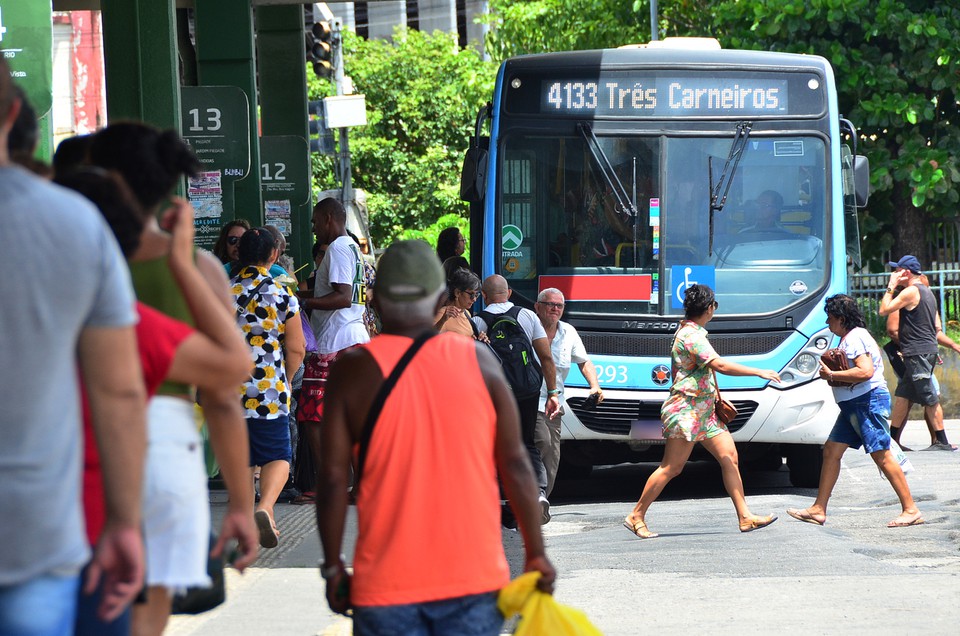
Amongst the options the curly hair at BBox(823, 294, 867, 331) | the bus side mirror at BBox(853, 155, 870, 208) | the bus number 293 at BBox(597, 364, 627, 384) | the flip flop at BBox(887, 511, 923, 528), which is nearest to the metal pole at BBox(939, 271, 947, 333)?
the bus side mirror at BBox(853, 155, 870, 208)

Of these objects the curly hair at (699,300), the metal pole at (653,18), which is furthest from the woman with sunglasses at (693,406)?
the metal pole at (653,18)

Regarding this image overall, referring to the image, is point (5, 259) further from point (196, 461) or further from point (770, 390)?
point (770, 390)

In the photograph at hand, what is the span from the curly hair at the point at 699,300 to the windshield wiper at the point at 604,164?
224cm

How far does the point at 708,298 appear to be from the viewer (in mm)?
9430

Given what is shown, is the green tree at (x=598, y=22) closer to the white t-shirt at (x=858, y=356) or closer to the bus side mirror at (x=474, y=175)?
the bus side mirror at (x=474, y=175)

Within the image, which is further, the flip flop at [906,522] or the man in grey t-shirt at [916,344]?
the man in grey t-shirt at [916,344]

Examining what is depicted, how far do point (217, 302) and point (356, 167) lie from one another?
37.4m

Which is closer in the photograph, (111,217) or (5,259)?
(5,259)

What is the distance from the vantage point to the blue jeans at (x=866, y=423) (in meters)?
9.78

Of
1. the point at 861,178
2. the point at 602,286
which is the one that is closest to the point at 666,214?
the point at 602,286

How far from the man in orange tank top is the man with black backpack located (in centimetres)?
500

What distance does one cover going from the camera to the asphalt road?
21.8 ft

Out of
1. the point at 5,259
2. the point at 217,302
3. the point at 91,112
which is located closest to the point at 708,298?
the point at 217,302

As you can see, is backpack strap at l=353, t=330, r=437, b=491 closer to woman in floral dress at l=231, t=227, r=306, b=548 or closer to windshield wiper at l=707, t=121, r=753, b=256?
woman in floral dress at l=231, t=227, r=306, b=548
